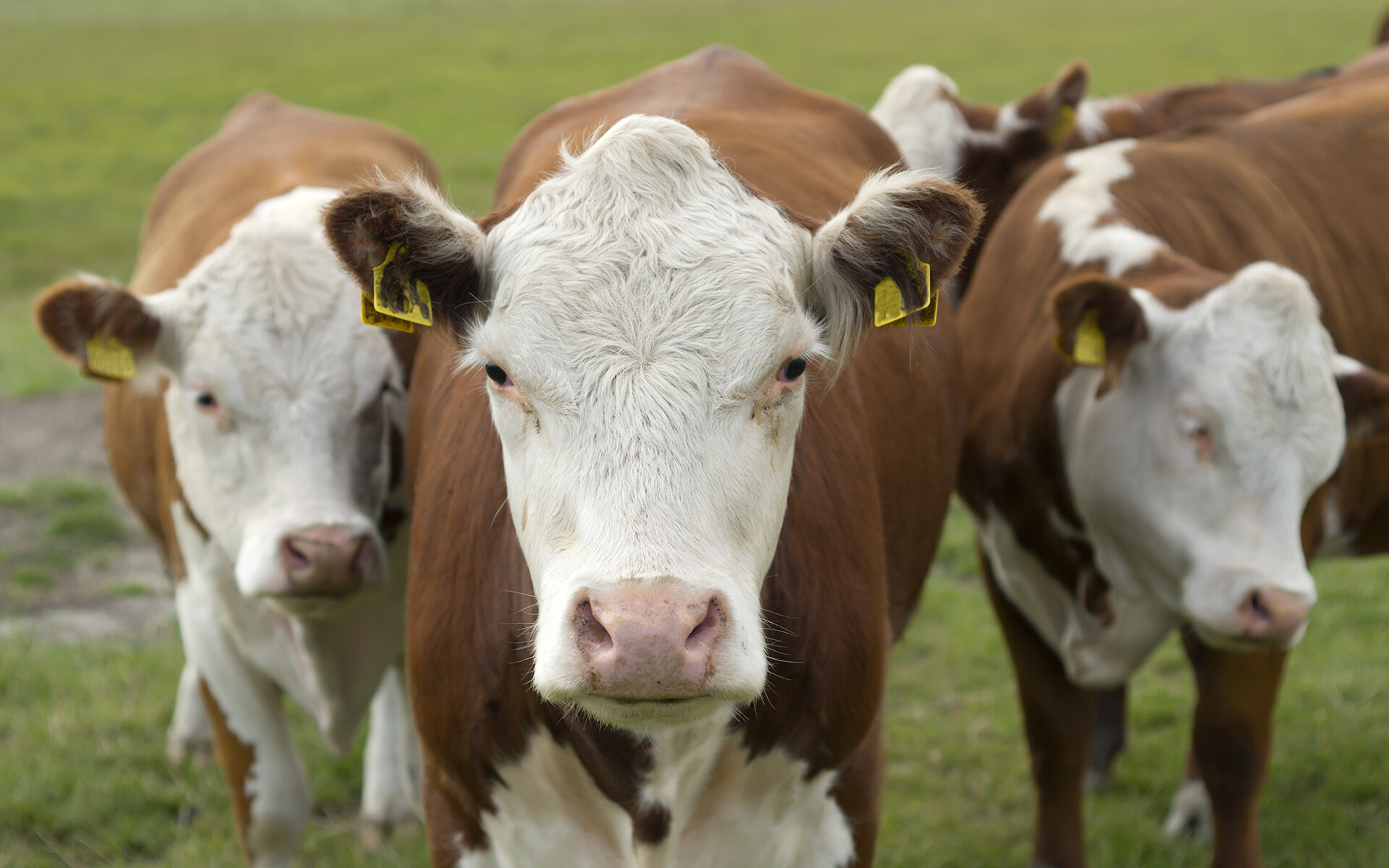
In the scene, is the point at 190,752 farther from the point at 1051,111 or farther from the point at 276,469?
the point at 1051,111

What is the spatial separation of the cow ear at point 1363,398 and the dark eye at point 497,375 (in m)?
2.24

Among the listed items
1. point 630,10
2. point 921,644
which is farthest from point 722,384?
point 630,10

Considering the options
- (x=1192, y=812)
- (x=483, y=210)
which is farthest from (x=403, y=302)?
(x=483, y=210)

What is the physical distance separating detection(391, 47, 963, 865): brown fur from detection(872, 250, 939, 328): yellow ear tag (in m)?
0.04

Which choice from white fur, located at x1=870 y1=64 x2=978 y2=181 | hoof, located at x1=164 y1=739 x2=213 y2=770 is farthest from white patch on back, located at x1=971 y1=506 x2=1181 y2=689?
hoof, located at x1=164 y1=739 x2=213 y2=770

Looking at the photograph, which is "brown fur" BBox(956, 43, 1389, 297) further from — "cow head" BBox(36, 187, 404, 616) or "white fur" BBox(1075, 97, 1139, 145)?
"cow head" BBox(36, 187, 404, 616)

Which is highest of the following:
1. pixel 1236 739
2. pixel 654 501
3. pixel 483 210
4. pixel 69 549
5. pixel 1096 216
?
pixel 654 501

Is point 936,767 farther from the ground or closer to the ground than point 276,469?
closer to the ground

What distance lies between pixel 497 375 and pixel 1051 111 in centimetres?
388

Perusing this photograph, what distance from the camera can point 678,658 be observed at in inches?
73.1

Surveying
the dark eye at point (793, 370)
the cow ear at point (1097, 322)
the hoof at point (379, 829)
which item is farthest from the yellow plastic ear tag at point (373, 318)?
the hoof at point (379, 829)

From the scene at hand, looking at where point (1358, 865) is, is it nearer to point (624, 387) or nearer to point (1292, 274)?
point (1292, 274)

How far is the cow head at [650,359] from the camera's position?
192cm

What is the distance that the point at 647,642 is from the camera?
1.85 meters
